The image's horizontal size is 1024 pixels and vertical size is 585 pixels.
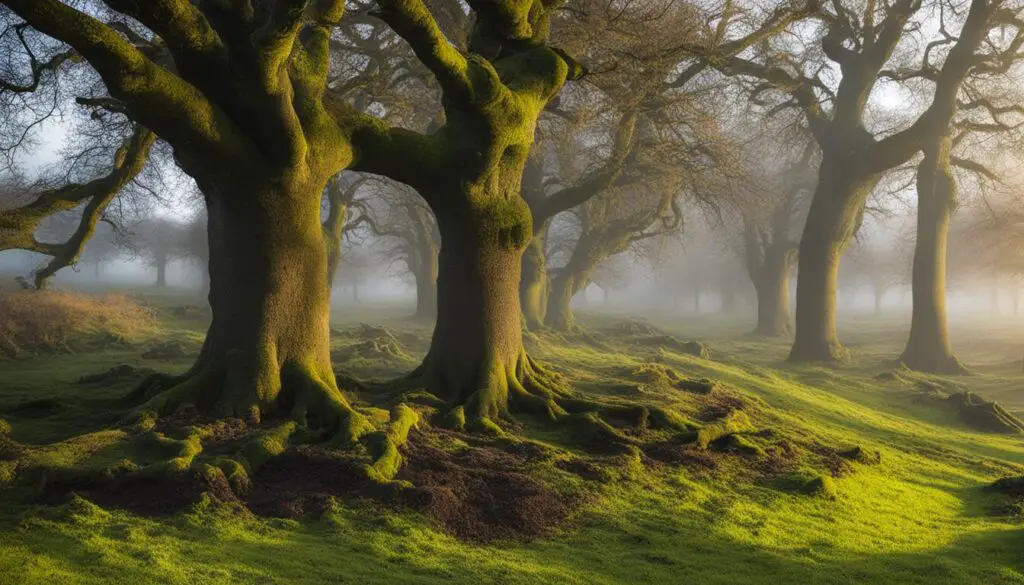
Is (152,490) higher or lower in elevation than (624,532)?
higher

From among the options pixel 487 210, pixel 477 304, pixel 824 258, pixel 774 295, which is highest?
pixel 824 258

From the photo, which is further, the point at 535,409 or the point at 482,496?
the point at 535,409

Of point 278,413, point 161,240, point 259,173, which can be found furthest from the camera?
point 161,240

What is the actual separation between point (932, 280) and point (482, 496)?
21.5m

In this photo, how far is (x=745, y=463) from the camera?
346 inches

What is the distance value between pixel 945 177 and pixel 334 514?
23.2m

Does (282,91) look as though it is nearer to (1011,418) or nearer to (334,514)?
(334,514)

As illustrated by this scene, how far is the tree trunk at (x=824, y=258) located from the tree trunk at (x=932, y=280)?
1.84 meters

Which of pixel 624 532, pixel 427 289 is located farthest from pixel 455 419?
pixel 427 289

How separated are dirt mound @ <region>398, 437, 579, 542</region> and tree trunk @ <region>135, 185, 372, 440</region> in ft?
5.29

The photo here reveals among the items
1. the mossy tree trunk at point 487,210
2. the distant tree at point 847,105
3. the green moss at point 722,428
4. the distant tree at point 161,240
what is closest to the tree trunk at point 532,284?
the distant tree at point 847,105

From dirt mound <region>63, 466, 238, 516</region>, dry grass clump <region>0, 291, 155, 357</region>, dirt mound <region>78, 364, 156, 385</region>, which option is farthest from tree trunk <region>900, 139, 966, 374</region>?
dry grass clump <region>0, 291, 155, 357</region>

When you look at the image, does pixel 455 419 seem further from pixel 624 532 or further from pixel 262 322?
pixel 624 532

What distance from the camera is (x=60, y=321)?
58.6 ft
